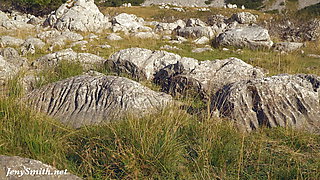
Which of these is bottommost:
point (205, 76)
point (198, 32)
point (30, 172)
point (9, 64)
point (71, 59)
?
point (198, 32)

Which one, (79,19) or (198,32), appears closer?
(198,32)

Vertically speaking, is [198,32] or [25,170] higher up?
[25,170]

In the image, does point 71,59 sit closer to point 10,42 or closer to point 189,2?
point 10,42

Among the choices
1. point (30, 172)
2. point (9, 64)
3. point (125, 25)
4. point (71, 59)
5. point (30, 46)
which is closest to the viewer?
point (30, 172)

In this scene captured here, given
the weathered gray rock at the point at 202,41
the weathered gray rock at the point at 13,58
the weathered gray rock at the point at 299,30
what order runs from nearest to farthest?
the weathered gray rock at the point at 13,58 → the weathered gray rock at the point at 202,41 → the weathered gray rock at the point at 299,30

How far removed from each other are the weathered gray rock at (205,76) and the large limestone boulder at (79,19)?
14.0 meters

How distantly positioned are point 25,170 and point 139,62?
5551 millimetres

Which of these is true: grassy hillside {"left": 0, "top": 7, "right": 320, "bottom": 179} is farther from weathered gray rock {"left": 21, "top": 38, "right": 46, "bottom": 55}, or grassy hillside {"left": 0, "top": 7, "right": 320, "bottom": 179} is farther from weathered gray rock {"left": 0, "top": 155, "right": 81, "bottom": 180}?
weathered gray rock {"left": 21, "top": 38, "right": 46, "bottom": 55}

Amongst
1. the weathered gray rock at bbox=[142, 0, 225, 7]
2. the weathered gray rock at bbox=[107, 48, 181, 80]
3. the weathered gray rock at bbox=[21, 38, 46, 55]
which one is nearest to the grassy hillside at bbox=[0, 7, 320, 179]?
the weathered gray rock at bbox=[107, 48, 181, 80]

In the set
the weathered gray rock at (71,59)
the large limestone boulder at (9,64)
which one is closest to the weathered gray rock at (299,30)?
the weathered gray rock at (71,59)

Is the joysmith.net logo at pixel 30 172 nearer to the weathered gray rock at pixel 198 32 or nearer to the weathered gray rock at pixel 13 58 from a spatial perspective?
the weathered gray rock at pixel 13 58

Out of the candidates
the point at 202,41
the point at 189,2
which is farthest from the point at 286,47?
the point at 189,2

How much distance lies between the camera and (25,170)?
2668mm

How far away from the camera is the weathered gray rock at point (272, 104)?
4.81 metres
